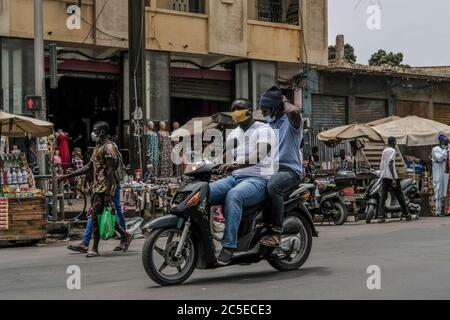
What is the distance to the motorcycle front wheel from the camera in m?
7.64

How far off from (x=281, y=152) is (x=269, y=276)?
1330 mm

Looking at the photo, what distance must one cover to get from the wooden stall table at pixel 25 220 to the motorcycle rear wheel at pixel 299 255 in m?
6.36

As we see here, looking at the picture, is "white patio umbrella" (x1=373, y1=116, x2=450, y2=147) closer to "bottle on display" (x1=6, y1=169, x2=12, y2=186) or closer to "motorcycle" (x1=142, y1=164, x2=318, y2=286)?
"bottle on display" (x1=6, y1=169, x2=12, y2=186)

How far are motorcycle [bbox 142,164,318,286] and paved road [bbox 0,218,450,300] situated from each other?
20cm

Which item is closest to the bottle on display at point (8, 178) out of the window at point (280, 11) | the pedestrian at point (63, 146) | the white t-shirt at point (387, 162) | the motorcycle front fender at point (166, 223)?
the pedestrian at point (63, 146)

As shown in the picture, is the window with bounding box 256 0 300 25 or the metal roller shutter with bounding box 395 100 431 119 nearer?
the window with bounding box 256 0 300 25

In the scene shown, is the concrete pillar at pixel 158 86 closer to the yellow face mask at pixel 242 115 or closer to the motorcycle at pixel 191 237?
the yellow face mask at pixel 242 115

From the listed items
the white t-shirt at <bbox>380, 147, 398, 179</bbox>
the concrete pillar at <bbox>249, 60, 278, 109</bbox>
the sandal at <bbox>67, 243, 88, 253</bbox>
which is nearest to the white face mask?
the sandal at <bbox>67, 243, 88, 253</bbox>

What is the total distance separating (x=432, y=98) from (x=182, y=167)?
615 inches

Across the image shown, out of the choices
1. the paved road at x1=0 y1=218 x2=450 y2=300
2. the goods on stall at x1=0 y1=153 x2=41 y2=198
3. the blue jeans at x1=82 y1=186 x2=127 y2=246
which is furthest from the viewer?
the goods on stall at x1=0 y1=153 x2=41 y2=198

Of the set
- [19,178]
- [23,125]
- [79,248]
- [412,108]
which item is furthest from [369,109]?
[79,248]

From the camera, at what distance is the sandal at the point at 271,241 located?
8258 millimetres

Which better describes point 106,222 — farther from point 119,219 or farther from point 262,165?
point 262,165
